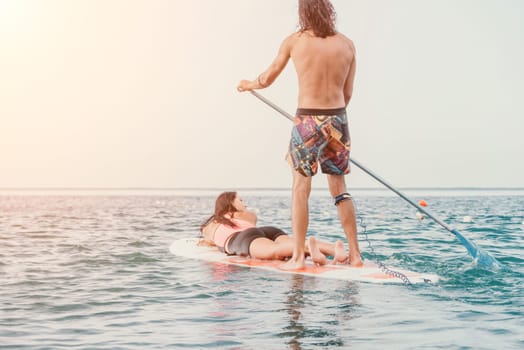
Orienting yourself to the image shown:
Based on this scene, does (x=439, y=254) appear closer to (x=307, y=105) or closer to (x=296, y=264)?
(x=296, y=264)

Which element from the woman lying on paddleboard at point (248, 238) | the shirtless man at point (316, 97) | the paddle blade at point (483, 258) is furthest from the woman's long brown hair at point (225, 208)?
the paddle blade at point (483, 258)

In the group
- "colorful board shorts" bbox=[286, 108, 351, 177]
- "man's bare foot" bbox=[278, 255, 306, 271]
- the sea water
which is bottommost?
the sea water

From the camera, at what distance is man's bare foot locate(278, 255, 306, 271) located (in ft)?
24.7

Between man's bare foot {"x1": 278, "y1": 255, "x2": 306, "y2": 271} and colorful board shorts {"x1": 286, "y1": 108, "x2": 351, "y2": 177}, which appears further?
man's bare foot {"x1": 278, "y1": 255, "x2": 306, "y2": 271}

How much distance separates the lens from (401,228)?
14.5 m

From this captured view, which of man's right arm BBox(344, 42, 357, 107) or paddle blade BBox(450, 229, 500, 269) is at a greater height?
man's right arm BBox(344, 42, 357, 107)

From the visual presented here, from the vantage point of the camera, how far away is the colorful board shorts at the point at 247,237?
8.41 m

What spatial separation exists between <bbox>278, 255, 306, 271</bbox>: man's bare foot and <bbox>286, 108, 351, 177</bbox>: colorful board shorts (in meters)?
0.91

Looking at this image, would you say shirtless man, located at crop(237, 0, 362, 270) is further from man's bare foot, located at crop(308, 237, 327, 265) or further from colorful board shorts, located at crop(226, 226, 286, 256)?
colorful board shorts, located at crop(226, 226, 286, 256)

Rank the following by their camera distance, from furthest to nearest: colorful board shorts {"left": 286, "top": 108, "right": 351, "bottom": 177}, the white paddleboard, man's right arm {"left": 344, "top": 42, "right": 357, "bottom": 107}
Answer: man's right arm {"left": 344, "top": 42, "right": 357, "bottom": 107}
colorful board shorts {"left": 286, "top": 108, "right": 351, "bottom": 177}
the white paddleboard

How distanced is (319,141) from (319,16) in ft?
3.92

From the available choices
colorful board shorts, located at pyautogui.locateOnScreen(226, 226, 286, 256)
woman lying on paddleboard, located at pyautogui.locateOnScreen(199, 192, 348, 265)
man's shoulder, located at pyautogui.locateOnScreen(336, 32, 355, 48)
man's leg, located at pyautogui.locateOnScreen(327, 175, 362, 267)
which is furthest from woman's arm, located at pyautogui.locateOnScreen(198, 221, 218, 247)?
man's shoulder, located at pyautogui.locateOnScreen(336, 32, 355, 48)

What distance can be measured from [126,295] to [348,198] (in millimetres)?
2454

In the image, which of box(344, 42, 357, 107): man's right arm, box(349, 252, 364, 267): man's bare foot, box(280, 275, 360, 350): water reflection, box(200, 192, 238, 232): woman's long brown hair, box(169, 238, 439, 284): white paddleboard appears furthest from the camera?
box(200, 192, 238, 232): woman's long brown hair
